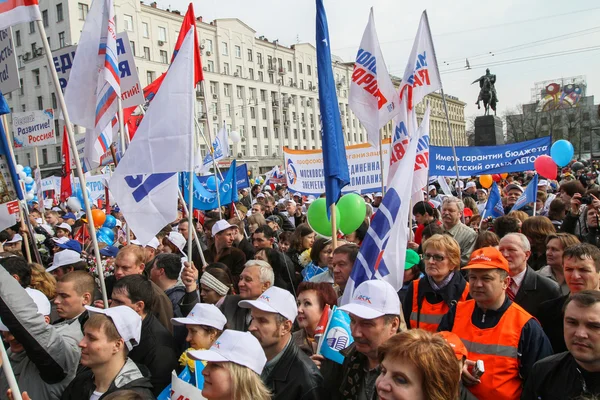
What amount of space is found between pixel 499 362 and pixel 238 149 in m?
60.1

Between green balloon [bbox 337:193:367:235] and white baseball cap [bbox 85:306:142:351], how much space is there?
3.35 meters

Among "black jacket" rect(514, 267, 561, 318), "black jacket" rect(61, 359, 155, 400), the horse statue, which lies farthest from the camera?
the horse statue

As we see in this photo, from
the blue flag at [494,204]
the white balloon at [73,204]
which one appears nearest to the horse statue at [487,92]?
the blue flag at [494,204]

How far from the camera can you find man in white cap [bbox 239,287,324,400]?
10.1 ft

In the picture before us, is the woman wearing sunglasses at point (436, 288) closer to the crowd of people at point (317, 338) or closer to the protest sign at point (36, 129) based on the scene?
the crowd of people at point (317, 338)

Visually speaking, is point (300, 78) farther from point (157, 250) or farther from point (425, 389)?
point (425, 389)

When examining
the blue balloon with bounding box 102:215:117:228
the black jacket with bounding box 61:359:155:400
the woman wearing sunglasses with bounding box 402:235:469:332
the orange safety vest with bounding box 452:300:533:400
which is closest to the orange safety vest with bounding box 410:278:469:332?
the woman wearing sunglasses with bounding box 402:235:469:332

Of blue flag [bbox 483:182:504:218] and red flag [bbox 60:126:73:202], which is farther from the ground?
red flag [bbox 60:126:73:202]

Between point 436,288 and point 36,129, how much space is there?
11.0 metres

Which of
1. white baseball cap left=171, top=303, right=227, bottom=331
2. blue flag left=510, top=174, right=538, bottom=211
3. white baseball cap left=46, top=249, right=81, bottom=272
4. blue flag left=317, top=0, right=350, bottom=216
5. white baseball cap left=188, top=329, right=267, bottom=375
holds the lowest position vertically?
white baseball cap left=171, top=303, right=227, bottom=331

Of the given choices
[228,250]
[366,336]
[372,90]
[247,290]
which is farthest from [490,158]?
[366,336]

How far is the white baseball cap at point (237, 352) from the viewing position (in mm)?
2764

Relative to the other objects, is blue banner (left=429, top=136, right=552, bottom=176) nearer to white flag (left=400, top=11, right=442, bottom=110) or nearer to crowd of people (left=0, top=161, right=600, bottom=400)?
white flag (left=400, top=11, right=442, bottom=110)

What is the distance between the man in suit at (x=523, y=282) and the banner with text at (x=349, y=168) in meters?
5.23
